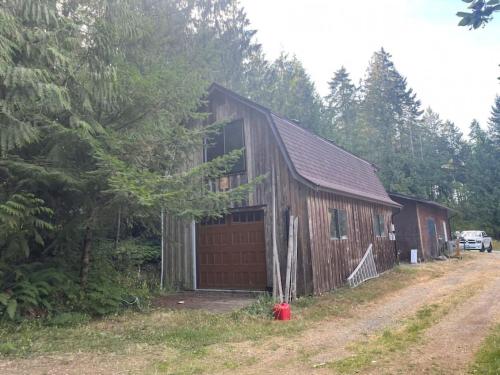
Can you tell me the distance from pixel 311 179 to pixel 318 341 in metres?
4.78

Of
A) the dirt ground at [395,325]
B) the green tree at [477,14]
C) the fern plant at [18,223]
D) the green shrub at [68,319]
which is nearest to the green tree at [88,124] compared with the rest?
the fern plant at [18,223]

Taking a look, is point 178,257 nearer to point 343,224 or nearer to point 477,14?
point 343,224

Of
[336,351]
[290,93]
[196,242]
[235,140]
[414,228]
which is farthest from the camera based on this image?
[290,93]

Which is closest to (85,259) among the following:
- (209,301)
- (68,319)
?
(68,319)

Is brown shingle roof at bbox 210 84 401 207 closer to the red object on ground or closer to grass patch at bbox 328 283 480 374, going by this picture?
the red object on ground

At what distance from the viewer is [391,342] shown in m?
5.57

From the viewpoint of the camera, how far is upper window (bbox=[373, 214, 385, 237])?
48.4 ft

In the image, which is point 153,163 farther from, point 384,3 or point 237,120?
point 384,3

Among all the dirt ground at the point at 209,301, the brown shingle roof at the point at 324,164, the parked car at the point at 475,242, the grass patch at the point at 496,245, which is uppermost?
the brown shingle roof at the point at 324,164

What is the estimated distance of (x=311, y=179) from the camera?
388 inches

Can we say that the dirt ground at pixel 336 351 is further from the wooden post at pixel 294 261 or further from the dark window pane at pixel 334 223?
the dark window pane at pixel 334 223

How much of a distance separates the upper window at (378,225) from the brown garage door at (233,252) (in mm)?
6023

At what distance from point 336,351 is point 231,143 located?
750 cm

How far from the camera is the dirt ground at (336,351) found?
4559 mm
